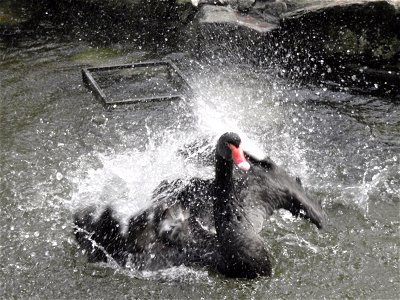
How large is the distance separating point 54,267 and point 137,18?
16.8 feet

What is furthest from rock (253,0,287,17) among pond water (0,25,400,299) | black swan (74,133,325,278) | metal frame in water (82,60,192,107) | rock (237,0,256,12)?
black swan (74,133,325,278)

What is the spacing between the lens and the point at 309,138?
5.77m

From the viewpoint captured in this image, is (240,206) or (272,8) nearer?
(240,206)

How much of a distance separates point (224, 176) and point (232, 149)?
0.85ft

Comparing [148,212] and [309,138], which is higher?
[148,212]

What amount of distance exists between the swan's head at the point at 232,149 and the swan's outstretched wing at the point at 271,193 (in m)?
0.39

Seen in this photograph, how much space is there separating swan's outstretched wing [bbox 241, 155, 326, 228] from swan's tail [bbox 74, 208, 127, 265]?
932 millimetres

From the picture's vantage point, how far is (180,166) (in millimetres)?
4777

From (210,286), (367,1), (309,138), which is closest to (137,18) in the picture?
(367,1)

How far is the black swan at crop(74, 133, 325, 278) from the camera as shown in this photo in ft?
13.1

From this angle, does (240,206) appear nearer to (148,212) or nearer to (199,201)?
(199,201)

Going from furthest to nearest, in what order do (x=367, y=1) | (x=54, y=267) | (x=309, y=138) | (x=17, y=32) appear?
1. (x=17, y=32)
2. (x=367, y=1)
3. (x=309, y=138)
4. (x=54, y=267)

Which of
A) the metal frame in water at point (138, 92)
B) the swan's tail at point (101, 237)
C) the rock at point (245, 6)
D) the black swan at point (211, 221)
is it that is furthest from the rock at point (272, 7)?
the swan's tail at point (101, 237)

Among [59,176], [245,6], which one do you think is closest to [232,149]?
[59,176]
